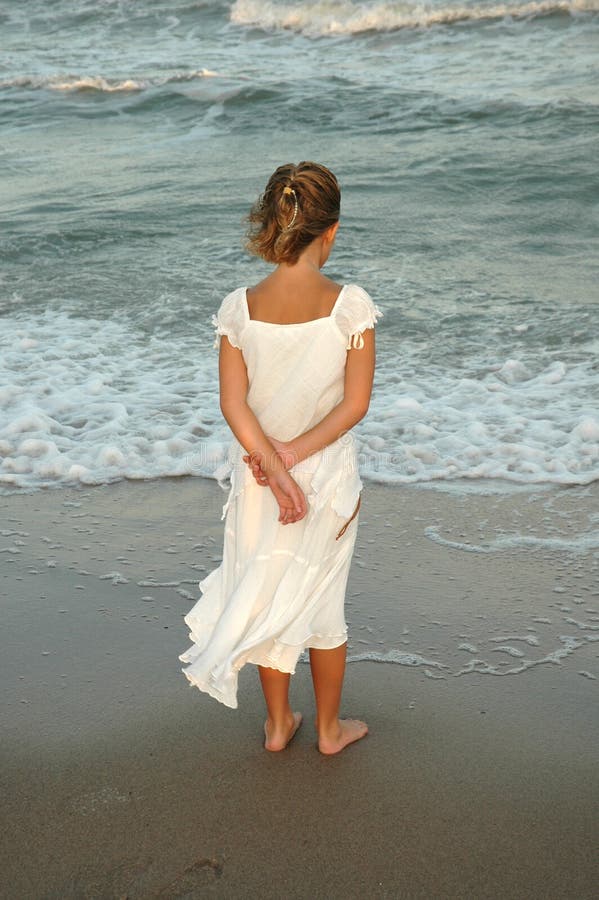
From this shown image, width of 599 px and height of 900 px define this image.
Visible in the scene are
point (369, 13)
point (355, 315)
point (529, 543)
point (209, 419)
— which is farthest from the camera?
point (369, 13)

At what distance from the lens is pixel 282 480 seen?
2750 millimetres

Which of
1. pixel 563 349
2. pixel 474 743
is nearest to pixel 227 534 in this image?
pixel 474 743

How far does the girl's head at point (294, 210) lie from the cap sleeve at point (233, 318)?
0.47 feet

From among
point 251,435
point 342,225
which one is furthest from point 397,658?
point 342,225

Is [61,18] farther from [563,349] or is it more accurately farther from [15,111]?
[563,349]

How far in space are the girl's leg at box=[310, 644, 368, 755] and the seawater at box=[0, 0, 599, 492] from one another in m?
2.21

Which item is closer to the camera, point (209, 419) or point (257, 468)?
point (257, 468)

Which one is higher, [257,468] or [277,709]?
[257,468]

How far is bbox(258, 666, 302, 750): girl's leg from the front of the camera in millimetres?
2992

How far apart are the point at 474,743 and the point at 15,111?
15.3 meters

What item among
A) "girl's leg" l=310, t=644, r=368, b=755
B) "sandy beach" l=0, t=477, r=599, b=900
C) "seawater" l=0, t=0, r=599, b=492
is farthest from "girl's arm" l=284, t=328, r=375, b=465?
"seawater" l=0, t=0, r=599, b=492

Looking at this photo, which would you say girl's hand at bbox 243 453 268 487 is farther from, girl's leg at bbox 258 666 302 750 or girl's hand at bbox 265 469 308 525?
girl's leg at bbox 258 666 302 750

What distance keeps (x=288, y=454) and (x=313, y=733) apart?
911mm

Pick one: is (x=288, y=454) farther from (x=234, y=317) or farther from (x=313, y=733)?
(x=313, y=733)
